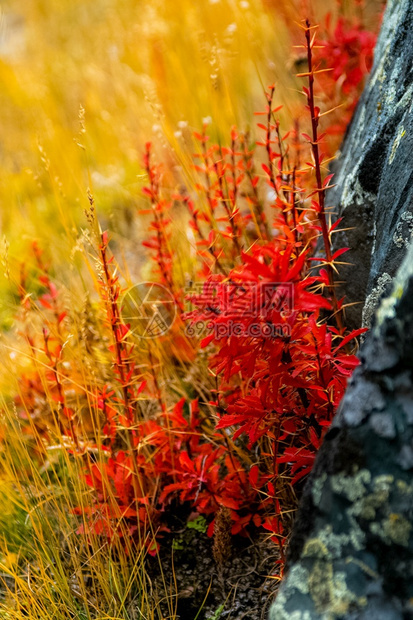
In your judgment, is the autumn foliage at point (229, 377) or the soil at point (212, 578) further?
the soil at point (212, 578)

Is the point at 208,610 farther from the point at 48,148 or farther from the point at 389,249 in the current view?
the point at 48,148

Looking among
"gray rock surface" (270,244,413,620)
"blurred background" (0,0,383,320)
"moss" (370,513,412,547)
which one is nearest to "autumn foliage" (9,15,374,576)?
"gray rock surface" (270,244,413,620)

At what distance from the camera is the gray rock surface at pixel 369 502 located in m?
0.77

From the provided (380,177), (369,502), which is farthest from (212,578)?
(380,177)

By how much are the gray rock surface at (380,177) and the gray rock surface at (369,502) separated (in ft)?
1.50

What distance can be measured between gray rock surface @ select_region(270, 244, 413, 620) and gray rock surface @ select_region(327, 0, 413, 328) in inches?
18.0

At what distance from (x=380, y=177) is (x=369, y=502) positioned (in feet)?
3.35

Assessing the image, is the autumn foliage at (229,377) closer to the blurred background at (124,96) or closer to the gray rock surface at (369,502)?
the gray rock surface at (369,502)

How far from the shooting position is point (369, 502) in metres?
0.81

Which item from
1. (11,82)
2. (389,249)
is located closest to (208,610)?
(389,249)

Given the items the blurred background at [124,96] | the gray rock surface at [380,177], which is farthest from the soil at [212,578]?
the blurred background at [124,96]

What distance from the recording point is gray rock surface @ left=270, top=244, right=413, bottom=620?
2.53 feet

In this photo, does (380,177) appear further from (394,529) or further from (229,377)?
(394,529)

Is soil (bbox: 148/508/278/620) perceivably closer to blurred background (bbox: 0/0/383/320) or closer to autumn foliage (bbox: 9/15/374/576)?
autumn foliage (bbox: 9/15/374/576)
